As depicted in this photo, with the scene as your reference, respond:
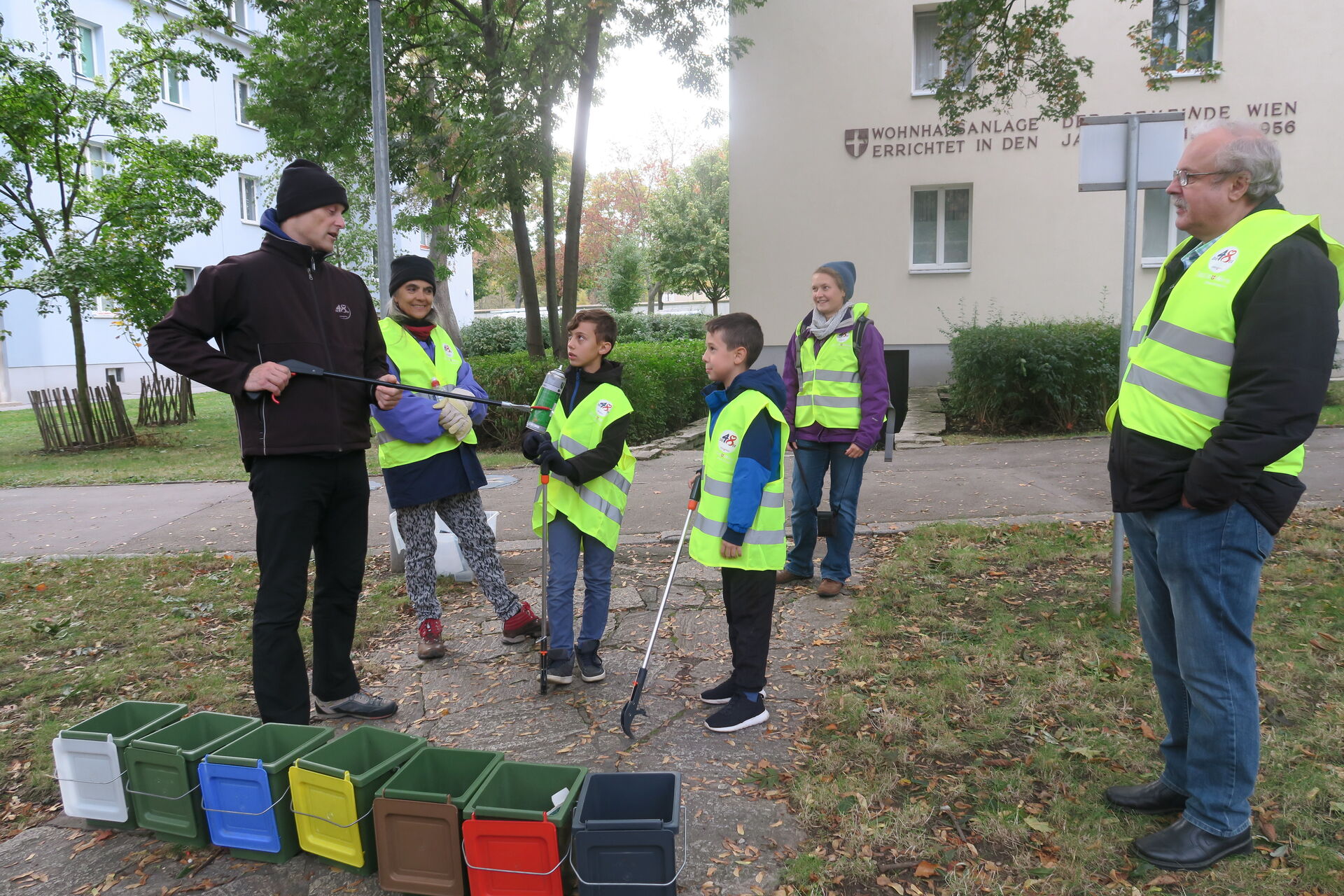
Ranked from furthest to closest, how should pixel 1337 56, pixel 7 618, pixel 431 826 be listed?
1. pixel 1337 56
2. pixel 7 618
3. pixel 431 826

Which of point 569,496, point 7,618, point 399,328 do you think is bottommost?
point 7,618

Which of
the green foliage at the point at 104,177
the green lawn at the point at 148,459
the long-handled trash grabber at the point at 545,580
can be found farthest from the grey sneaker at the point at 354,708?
the green foliage at the point at 104,177

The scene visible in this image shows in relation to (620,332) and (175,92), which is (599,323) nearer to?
(175,92)

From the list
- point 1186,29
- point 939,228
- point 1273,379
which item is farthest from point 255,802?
point 1186,29

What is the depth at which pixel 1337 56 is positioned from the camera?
14016 mm

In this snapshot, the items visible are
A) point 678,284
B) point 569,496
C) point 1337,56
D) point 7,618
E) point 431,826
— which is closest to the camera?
point 431,826

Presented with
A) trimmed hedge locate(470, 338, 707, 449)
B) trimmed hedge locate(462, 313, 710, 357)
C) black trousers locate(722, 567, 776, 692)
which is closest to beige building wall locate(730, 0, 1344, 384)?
trimmed hedge locate(470, 338, 707, 449)

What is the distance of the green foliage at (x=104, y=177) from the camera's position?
1251 centimetres

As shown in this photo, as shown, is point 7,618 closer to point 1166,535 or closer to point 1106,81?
point 1166,535

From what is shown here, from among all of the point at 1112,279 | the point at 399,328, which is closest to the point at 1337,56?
the point at 1112,279

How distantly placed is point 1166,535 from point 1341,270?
0.92 m

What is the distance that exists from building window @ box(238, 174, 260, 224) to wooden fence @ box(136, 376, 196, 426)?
1329 cm

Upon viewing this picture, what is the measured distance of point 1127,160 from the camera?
4508 mm

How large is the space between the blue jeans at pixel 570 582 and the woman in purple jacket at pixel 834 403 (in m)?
1.31
